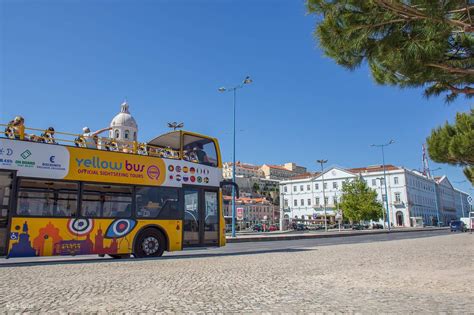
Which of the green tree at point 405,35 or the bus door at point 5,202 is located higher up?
the green tree at point 405,35

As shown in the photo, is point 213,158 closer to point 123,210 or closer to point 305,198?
point 123,210

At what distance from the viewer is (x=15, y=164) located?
10.6 meters

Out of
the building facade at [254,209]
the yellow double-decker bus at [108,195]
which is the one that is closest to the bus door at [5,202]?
the yellow double-decker bus at [108,195]

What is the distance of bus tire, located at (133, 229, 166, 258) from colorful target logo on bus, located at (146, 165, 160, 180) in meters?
1.81

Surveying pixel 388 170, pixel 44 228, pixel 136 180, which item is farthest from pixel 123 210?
pixel 388 170

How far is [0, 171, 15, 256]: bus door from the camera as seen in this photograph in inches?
398

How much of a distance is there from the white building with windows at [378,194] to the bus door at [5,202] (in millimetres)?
73768

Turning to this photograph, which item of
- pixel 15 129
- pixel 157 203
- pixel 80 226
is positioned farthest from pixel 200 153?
pixel 15 129

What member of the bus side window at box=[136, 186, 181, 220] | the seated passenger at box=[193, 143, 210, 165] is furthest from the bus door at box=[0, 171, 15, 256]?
the seated passenger at box=[193, 143, 210, 165]

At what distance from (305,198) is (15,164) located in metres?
92.5

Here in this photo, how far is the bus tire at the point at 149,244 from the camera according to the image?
12461 millimetres

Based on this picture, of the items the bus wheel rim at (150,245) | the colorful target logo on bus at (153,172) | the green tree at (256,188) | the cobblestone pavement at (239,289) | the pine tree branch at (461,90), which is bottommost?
the cobblestone pavement at (239,289)

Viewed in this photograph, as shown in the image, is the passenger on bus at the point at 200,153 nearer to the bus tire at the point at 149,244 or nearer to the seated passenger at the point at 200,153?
A: the seated passenger at the point at 200,153

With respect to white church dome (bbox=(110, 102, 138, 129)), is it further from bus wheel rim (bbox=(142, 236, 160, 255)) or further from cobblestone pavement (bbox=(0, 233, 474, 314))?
cobblestone pavement (bbox=(0, 233, 474, 314))
